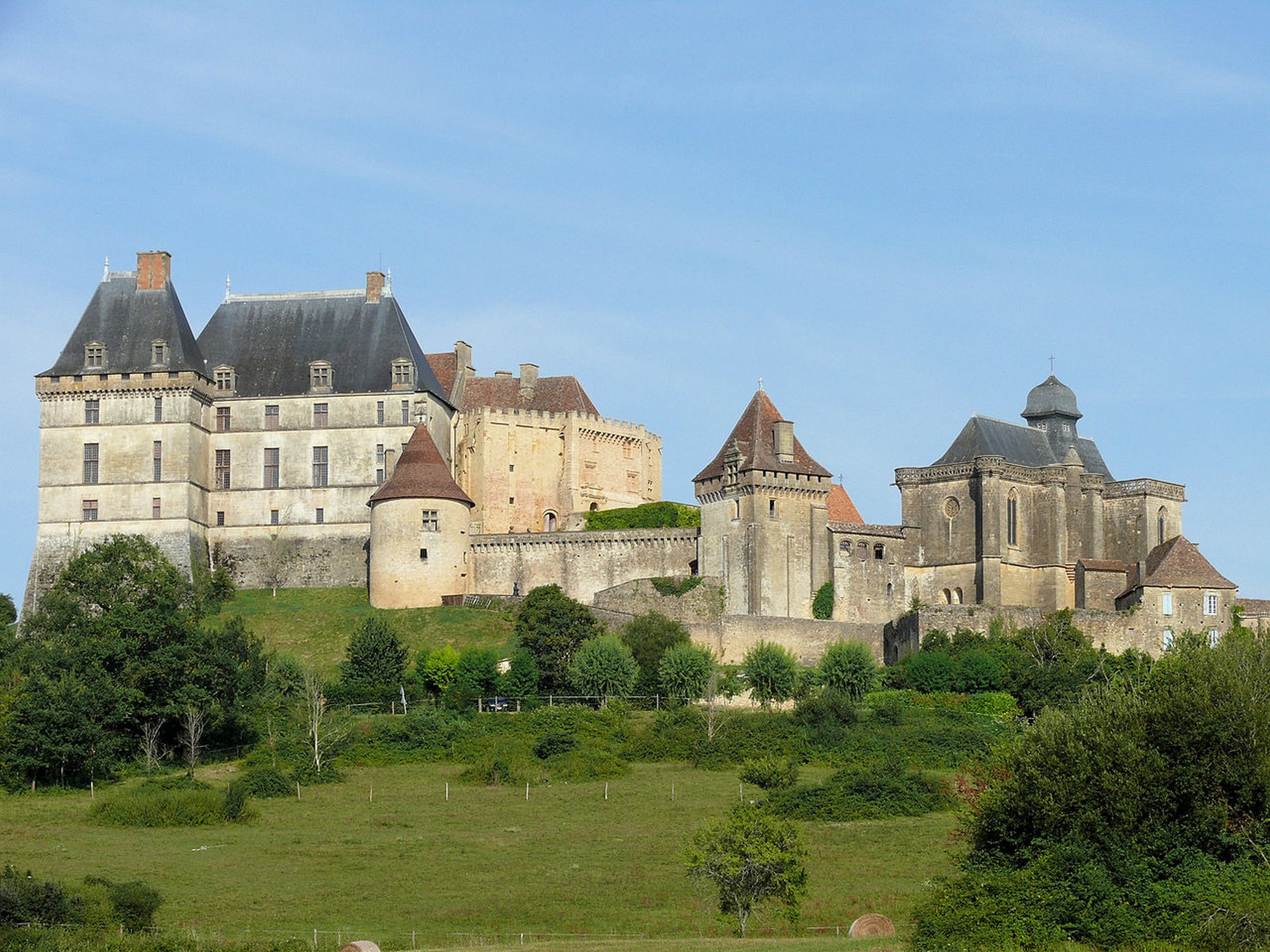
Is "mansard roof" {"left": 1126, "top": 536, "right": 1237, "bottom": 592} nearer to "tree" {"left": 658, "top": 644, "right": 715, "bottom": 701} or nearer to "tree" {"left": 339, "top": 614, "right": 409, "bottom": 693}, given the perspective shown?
"tree" {"left": 658, "top": 644, "right": 715, "bottom": 701}

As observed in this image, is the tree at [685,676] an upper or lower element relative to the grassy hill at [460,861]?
upper

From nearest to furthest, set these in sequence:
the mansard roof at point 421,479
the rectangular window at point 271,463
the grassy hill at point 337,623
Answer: the grassy hill at point 337,623
the mansard roof at point 421,479
the rectangular window at point 271,463

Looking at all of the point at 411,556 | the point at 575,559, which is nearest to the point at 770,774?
the point at 411,556

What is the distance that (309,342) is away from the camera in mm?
83562

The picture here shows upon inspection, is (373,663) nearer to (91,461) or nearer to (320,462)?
(320,462)

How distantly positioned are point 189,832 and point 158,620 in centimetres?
1102

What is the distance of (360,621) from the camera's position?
73.9 m

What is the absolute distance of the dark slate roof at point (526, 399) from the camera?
88.2 m

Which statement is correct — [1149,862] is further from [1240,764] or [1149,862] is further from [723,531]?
[723,531]

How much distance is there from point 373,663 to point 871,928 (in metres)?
31.0

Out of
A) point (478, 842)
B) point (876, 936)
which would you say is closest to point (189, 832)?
point (478, 842)

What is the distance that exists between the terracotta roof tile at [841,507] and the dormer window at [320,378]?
2016 cm

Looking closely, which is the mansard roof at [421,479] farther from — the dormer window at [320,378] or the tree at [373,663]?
the tree at [373,663]

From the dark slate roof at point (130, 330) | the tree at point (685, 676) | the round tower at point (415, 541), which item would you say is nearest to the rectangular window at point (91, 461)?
the dark slate roof at point (130, 330)
